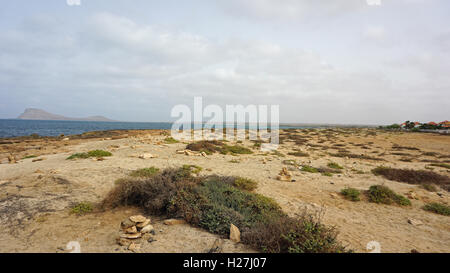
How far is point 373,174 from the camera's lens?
11344mm

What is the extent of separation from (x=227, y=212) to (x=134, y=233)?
217 cm

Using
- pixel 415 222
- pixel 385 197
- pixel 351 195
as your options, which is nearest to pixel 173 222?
pixel 351 195

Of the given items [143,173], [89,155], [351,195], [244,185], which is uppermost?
[89,155]

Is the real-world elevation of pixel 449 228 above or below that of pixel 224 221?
below

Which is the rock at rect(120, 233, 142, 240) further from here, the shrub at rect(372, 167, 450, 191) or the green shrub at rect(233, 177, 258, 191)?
Answer: the shrub at rect(372, 167, 450, 191)

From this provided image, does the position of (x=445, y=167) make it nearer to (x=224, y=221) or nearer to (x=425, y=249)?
(x=425, y=249)

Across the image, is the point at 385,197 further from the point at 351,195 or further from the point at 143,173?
the point at 143,173

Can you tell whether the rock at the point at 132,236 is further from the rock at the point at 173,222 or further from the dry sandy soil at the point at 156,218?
the rock at the point at 173,222

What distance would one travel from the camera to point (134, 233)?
170 inches

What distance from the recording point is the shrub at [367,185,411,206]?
720 centimetres

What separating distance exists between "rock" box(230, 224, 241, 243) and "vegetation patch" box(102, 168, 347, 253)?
0.14m

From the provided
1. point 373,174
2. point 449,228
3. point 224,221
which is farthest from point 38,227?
point 373,174
